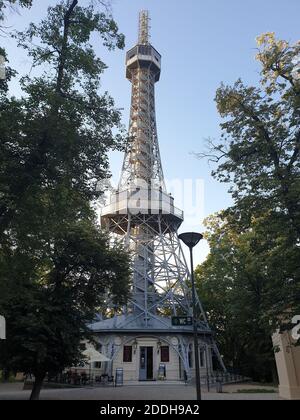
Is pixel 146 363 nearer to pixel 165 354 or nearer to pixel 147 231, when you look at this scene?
pixel 165 354

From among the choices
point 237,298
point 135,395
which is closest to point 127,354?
point 135,395

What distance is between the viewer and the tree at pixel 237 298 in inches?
727

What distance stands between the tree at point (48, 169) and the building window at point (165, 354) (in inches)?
621

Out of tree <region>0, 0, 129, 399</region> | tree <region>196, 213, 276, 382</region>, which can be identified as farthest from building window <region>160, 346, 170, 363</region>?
tree <region>0, 0, 129, 399</region>

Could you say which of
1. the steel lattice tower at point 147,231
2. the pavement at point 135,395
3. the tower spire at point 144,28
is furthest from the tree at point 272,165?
the tower spire at point 144,28

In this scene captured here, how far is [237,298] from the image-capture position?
21.4 m

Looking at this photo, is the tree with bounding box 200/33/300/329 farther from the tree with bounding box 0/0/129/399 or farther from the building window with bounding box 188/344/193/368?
the building window with bounding box 188/344/193/368

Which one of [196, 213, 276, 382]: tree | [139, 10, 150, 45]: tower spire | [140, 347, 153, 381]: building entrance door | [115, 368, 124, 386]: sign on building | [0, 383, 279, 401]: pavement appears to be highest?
[139, 10, 150, 45]: tower spire

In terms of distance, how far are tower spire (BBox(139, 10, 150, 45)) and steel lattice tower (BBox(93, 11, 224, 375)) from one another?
2105 mm

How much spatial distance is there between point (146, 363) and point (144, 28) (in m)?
53.0

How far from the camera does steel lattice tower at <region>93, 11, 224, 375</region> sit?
33.2 meters

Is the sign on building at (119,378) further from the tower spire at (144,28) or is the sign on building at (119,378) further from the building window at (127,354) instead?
the tower spire at (144,28)
